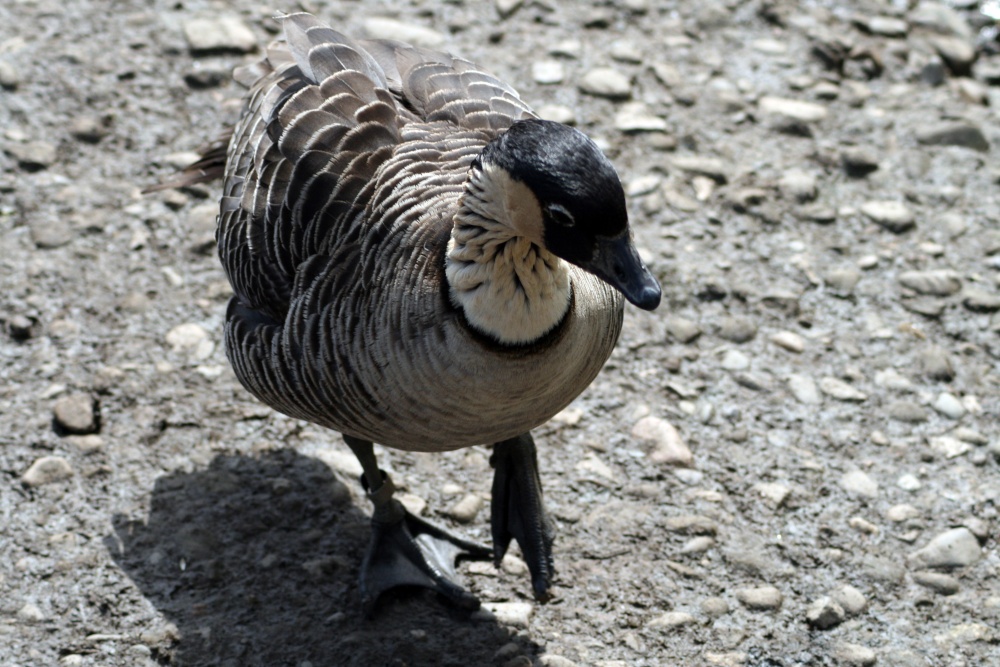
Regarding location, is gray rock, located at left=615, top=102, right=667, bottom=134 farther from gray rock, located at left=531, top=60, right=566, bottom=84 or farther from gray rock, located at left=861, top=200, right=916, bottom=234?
gray rock, located at left=861, top=200, right=916, bottom=234

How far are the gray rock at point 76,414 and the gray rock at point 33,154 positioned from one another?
6.22 feet

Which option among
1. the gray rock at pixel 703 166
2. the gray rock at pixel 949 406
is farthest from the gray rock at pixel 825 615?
the gray rock at pixel 703 166

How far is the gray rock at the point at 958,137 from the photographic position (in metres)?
7.27

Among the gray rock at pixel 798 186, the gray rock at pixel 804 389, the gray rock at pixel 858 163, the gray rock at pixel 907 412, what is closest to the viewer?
the gray rock at pixel 907 412

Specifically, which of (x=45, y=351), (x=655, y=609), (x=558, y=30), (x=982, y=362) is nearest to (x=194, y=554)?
(x=45, y=351)

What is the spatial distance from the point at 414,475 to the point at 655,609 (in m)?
1.34

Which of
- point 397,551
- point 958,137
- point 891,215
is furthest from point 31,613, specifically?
point 958,137

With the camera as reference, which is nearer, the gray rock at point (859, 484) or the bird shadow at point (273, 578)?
the bird shadow at point (273, 578)

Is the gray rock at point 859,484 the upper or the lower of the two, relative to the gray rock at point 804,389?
lower

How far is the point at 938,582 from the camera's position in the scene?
4781 mm

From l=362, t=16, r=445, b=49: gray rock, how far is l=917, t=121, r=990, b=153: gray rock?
321cm

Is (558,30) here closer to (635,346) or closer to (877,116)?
(877,116)

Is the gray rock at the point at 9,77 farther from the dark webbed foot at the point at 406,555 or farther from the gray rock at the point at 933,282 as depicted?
the gray rock at the point at 933,282

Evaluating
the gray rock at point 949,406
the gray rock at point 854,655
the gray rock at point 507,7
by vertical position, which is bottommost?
the gray rock at point 854,655
